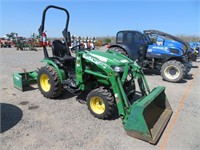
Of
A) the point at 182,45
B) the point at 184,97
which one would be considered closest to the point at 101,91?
the point at 184,97

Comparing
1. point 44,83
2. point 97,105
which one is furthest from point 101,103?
point 44,83

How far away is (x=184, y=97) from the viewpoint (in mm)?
5320

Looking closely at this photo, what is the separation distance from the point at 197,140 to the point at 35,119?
10.1 ft

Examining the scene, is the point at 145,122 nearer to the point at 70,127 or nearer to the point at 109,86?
the point at 109,86

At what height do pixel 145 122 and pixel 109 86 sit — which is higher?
pixel 109 86

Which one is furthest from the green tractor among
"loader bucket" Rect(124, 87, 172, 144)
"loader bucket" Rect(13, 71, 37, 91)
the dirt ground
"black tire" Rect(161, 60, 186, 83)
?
"black tire" Rect(161, 60, 186, 83)

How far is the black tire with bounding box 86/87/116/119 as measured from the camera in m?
3.49

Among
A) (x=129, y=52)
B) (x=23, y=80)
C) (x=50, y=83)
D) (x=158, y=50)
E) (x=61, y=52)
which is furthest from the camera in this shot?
(x=129, y=52)

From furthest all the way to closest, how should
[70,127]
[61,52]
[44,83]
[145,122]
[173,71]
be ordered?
[173,71], [61,52], [44,83], [70,127], [145,122]

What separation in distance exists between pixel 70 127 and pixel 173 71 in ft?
17.1

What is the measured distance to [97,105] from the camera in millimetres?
3820

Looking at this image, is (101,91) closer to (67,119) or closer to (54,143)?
(67,119)

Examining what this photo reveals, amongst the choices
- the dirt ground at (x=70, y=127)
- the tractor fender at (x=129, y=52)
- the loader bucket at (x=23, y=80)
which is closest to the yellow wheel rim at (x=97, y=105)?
the dirt ground at (x=70, y=127)

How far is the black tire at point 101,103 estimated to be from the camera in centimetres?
349
